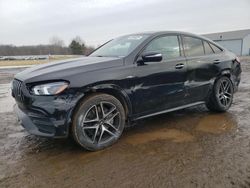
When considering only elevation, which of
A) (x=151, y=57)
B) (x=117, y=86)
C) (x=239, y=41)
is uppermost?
(x=239, y=41)

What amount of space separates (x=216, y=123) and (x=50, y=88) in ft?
9.85

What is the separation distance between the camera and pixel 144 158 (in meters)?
3.07

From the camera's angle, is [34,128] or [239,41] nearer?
[34,128]

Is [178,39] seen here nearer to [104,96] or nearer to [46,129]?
[104,96]

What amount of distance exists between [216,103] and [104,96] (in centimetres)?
263

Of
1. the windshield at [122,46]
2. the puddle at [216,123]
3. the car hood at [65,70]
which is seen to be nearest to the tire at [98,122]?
the car hood at [65,70]

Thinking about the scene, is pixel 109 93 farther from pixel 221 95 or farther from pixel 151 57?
pixel 221 95

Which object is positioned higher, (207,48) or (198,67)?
(207,48)

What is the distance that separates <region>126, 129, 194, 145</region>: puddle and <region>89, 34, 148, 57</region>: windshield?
4.38 feet

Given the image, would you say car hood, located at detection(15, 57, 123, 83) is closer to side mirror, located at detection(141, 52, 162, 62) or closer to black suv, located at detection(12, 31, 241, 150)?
black suv, located at detection(12, 31, 241, 150)

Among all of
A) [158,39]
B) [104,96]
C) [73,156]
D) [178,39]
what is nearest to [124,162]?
[73,156]

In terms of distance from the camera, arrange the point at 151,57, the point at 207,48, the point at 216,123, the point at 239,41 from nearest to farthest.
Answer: the point at 151,57 < the point at 216,123 < the point at 207,48 < the point at 239,41

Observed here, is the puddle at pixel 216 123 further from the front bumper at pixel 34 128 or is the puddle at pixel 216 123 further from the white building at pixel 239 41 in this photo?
the white building at pixel 239 41

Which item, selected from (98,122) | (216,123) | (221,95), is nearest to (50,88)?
(98,122)
